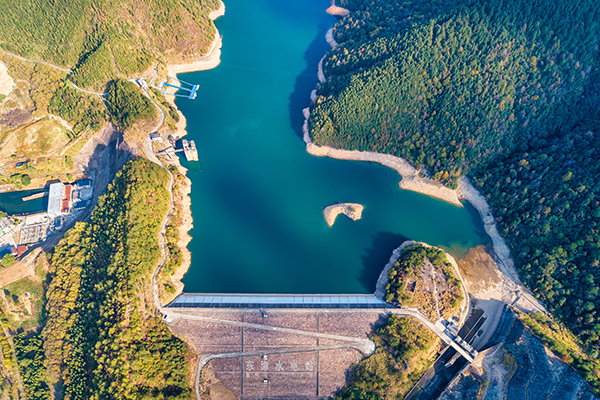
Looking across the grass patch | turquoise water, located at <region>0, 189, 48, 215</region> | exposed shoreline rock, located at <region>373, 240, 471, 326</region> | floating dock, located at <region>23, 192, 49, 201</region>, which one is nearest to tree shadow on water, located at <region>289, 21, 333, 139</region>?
exposed shoreline rock, located at <region>373, 240, 471, 326</region>

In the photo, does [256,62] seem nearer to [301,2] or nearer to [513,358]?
[301,2]

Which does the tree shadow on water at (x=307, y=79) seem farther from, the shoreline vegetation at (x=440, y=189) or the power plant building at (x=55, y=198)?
the power plant building at (x=55, y=198)

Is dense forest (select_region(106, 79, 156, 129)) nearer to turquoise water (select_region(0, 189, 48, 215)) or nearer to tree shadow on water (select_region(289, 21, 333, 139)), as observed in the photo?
turquoise water (select_region(0, 189, 48, 215))

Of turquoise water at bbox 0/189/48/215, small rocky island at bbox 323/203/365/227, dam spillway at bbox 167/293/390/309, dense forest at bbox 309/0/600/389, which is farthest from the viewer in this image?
turquoise water at bbox 0/189/48/215

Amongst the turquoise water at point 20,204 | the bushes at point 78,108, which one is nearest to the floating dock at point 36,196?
the turquoise water at point 20,204

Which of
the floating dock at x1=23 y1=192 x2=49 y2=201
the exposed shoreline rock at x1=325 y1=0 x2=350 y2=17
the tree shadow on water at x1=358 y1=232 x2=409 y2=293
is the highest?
the exposed shoreline rock at x1=325 y1=0 x2=350 y2=17

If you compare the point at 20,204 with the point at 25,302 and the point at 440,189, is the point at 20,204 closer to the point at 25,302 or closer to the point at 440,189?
the point at 25,302
